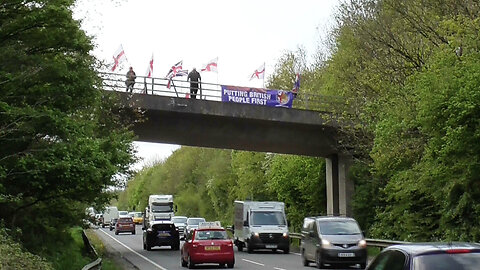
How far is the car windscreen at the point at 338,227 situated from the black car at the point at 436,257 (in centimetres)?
1708

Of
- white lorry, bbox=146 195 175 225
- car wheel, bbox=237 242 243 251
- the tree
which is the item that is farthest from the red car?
white lorry, bbox=146 195 175 225

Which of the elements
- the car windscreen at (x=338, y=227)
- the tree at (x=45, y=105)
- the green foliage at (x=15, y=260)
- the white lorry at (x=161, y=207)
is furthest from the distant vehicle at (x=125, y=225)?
the green foliage at (x=15, y=260)

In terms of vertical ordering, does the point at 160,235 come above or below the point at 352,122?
below

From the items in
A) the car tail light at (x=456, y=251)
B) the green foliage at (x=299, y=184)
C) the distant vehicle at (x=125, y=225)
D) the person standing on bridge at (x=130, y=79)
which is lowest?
the car tail light at (x=456, y=251)

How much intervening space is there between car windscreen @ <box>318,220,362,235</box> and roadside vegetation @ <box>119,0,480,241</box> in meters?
3.80

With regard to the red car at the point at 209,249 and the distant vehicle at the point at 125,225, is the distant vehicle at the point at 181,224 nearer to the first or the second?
the distant vehicle at the point at 125,225

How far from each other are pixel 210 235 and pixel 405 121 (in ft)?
29.4

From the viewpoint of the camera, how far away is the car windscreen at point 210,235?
2784cm

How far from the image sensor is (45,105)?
2209 centimetres

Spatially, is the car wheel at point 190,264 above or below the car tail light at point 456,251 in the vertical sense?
below

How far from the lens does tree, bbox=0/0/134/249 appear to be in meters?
20.5

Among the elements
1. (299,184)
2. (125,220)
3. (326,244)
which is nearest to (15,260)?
(326,244)

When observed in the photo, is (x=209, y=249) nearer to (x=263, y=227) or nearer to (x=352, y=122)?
(x=263, y=227)

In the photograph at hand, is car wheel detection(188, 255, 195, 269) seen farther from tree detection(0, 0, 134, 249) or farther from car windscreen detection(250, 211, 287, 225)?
car windscreen detection(250, 211, 287, 225)
